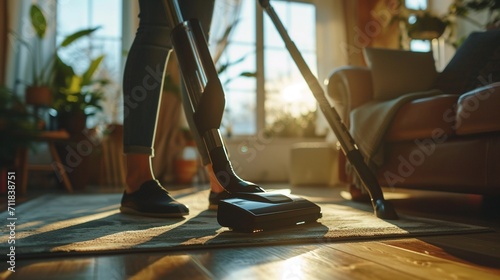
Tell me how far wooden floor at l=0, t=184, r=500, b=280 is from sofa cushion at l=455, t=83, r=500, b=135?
464 millimetres

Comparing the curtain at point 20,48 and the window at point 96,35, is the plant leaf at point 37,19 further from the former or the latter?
the window at point 96,35

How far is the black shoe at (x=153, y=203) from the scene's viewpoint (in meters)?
1.02

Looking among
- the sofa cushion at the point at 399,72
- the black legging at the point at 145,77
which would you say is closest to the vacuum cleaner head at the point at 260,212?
the black legging at the point at 145,77

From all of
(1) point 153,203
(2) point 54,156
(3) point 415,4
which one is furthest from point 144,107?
(3) point 415,4

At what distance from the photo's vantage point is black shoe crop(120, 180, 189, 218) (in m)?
1.02

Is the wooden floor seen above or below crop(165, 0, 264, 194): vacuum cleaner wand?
below

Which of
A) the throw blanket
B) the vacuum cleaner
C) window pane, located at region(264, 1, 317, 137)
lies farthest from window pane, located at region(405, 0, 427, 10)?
the vacuum cleaner

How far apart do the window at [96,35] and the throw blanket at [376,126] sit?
2398 millimetres

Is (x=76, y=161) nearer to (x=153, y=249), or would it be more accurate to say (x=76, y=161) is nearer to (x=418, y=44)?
(x=153, y=249)

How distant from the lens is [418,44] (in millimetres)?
4469

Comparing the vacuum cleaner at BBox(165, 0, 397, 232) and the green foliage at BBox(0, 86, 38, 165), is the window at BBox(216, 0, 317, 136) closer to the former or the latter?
the green foliage at BBox(0, 86, 38, 165)

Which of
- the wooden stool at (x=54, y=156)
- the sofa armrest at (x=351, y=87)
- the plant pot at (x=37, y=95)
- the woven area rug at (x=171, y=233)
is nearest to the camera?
the woven area rug at (x=171, y=233)

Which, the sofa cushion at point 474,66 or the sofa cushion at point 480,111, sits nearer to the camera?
the sofa cushion at point 480,111

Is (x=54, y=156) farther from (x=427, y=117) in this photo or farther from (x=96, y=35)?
(x=427, y=117)
